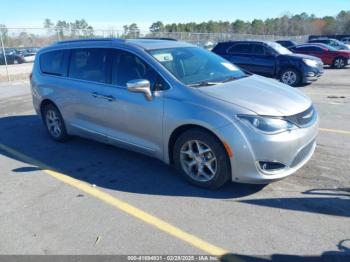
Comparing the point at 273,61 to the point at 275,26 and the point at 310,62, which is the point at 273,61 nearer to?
the point at 310,62

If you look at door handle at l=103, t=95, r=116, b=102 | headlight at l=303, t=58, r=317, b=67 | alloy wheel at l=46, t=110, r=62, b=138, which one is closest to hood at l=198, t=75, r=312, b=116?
door handle at l=103, t=95, r=116, b=102

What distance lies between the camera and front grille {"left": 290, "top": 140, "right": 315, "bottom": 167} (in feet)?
12.7

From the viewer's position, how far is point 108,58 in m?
4.99

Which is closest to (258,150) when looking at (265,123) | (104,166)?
(265,123)

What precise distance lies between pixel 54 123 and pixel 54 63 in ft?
3.52

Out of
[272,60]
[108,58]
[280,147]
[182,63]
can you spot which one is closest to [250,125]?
[280,147]

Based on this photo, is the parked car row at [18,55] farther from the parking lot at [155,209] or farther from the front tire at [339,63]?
the parking lot at [155,209]

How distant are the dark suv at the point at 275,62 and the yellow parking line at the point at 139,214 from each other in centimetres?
982

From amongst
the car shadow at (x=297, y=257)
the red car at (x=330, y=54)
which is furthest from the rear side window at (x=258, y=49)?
the car shadow at (x=297, y=257)

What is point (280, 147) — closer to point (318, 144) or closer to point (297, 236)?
point (297, 236)

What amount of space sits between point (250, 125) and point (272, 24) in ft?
347

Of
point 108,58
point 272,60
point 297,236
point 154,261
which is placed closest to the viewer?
point 154,261

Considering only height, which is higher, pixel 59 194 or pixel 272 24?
pixel 272 24

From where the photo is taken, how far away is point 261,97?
4.02 metres
